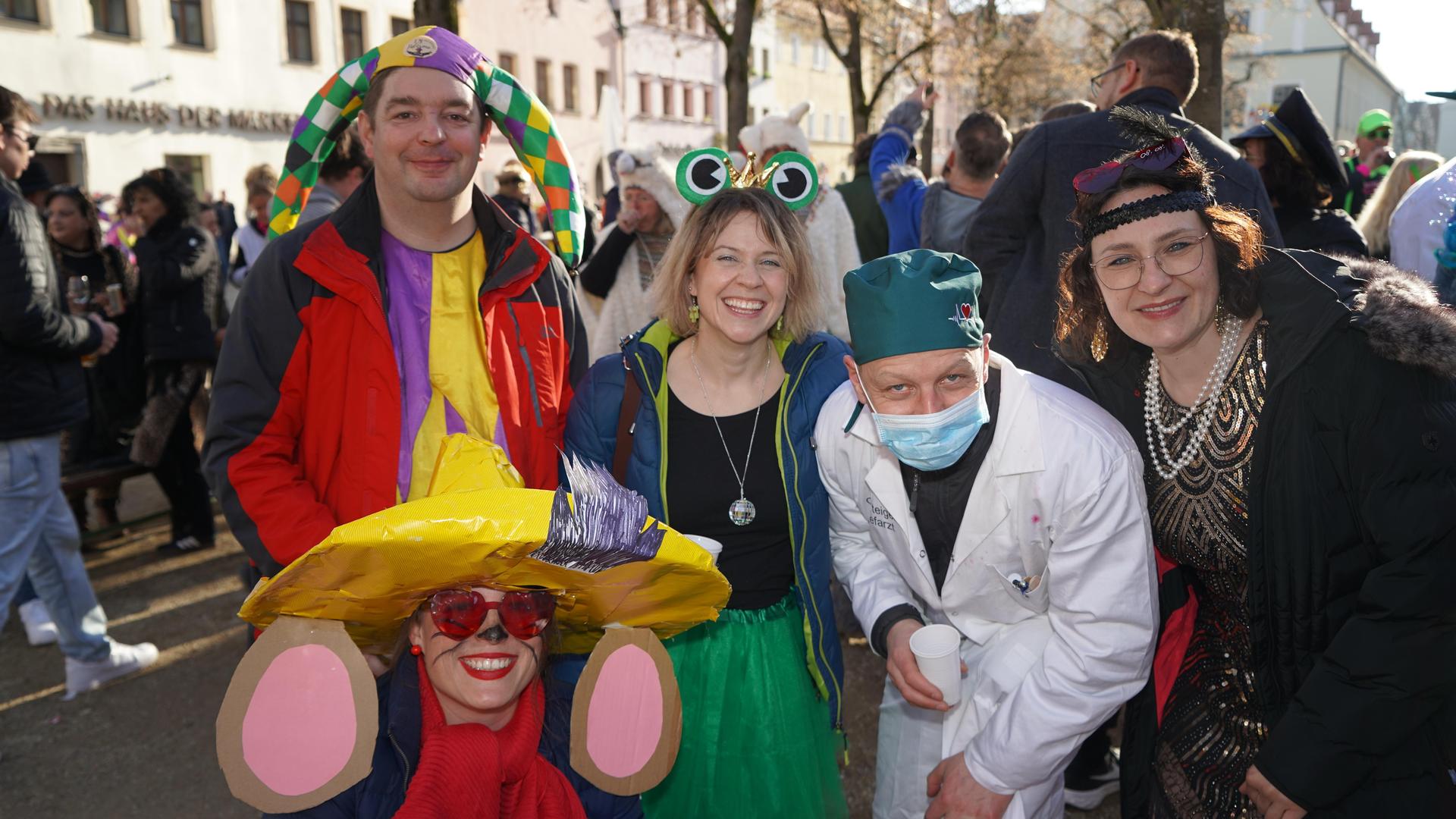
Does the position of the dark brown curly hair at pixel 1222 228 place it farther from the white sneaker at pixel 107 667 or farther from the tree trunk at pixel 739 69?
the tree trunk at pixel 739 69

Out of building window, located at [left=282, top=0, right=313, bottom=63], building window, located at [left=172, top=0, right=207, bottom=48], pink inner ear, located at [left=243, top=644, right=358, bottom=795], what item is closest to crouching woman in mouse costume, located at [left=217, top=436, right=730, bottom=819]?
pink inner ear, located at [left=243, top=644, right=358, bottom=795]

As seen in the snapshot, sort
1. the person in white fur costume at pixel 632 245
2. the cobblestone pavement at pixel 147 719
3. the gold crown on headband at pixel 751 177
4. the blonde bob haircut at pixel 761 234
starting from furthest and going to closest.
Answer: the person in white fur costume at pixel 632 245 → the cobblestone pavement at pixel 147 719 → the gold crown on headband at pixel 751 177 → the blonde bob haircut at pixel 761 234

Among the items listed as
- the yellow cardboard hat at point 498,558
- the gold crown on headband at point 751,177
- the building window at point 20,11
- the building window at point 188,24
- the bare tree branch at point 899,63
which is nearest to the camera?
the yellow cardboard hat at point 498,558

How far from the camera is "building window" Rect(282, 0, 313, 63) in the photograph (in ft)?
75.5

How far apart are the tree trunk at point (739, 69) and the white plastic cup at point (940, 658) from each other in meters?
12.9

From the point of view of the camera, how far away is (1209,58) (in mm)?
7789

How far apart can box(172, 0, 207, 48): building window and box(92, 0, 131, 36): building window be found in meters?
0.94

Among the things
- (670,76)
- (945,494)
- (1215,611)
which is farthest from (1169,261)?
(670,76)

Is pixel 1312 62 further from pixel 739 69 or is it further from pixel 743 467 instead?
pixel 743 467

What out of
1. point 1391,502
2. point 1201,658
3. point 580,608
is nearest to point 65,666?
point 580,608

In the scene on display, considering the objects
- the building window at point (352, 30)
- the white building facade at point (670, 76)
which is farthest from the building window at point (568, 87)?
the building window at point (352, 30)

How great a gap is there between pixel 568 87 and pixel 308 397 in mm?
32613

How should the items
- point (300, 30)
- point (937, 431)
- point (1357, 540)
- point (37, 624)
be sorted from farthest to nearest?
point (300, 30)
point (37, 624)
point (937, 431)
point (1357, 540)

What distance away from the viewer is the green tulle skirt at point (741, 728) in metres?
2.59
